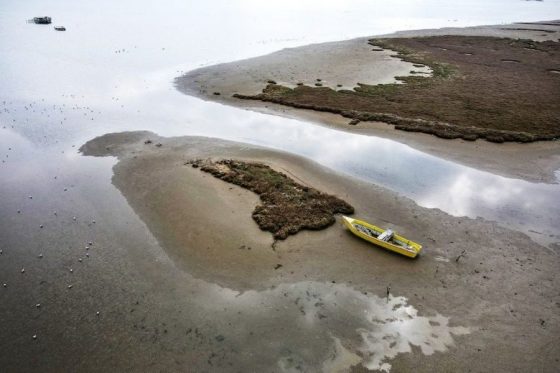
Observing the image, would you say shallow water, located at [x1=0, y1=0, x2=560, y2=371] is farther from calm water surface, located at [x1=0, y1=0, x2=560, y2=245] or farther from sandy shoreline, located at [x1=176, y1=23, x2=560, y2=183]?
sandy shoreline, located at [x1=176, y1=23, x2=560, y2=183]

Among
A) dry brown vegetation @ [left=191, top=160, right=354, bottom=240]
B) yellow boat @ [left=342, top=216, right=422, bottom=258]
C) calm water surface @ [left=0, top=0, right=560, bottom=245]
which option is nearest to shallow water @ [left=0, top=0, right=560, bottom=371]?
calm water surface @ [left=0, top=0, right=560, bottom=245]

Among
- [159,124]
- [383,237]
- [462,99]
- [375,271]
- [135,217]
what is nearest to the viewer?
[375,271]

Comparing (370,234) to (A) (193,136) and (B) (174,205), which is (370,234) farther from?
(A) (193,136)

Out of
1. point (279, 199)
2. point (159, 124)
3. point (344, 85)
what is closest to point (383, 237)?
point (279, 199)

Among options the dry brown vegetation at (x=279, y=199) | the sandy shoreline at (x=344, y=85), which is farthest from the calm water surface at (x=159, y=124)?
the dry brown vegetation at (x=279, y=199)

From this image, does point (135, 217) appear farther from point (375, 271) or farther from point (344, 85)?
point (344, 85)

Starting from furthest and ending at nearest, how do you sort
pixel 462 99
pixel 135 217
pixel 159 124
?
pixel 462 99 < pixel 159 124 < pixel 135 217
